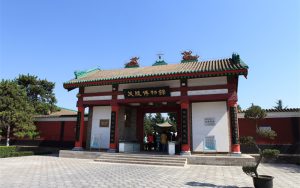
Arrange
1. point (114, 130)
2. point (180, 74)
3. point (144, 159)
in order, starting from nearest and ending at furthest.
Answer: point (144, 159) → point (180, 74) → point (114, 130)

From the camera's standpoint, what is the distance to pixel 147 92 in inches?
520

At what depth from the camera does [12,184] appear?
611cm

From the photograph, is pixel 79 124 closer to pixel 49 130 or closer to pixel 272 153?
pixel 49 130

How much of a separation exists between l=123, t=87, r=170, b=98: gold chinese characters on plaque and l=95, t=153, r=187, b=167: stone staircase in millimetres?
3352

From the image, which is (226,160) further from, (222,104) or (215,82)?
(215,82)

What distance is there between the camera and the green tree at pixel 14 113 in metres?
15.6

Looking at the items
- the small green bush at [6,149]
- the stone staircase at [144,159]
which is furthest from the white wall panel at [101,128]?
the small green bush at [6,149]

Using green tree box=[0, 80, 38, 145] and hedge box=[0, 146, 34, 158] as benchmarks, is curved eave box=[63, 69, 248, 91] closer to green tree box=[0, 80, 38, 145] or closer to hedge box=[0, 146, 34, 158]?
green tree box=[0, 80, 38, 145]

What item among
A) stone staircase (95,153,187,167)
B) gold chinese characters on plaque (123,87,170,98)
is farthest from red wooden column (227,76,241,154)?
gold chinese characters on plaque (123,87,170,98)

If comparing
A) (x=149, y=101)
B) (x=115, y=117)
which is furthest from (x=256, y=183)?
(x=115, y=117)

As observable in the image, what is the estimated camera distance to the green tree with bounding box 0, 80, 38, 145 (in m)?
15.6

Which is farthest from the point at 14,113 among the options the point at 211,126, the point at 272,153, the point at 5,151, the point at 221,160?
the point at 272,153

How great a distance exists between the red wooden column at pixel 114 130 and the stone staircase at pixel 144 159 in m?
0.91

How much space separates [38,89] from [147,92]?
2415cm
